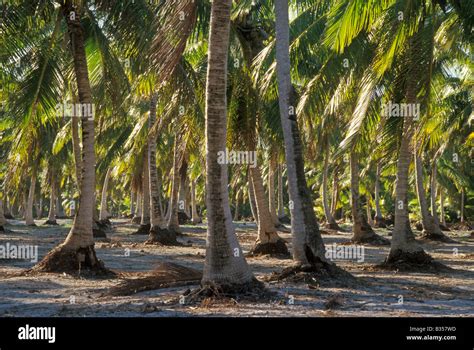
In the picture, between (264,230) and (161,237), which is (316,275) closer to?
(264,230)

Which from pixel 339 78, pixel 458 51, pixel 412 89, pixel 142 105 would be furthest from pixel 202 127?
pixel 142 105

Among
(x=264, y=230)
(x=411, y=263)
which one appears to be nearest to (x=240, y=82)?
(x=264, y=230)

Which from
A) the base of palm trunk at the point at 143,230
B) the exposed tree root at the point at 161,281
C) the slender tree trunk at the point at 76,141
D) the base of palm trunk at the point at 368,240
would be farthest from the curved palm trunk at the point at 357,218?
the exposed tree root at the point at 161,281

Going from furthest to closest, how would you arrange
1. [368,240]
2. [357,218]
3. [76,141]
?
[368,240]
[357,218]
[76,141]

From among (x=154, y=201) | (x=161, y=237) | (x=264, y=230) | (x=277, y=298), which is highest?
(x=154, y=201)

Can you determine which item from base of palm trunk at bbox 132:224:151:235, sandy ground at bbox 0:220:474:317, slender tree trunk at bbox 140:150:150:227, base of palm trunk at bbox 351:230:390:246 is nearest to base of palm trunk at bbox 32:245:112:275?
sandy ground at bbox 0:220:474:317

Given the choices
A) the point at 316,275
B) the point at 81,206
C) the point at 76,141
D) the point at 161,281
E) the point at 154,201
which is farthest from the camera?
the point at 154,201

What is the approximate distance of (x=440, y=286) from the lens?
39.8ft

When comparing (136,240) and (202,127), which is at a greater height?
(202,127)

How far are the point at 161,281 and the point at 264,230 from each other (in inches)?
281

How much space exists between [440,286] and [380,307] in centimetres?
324

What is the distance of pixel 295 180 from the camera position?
39.4 feet
